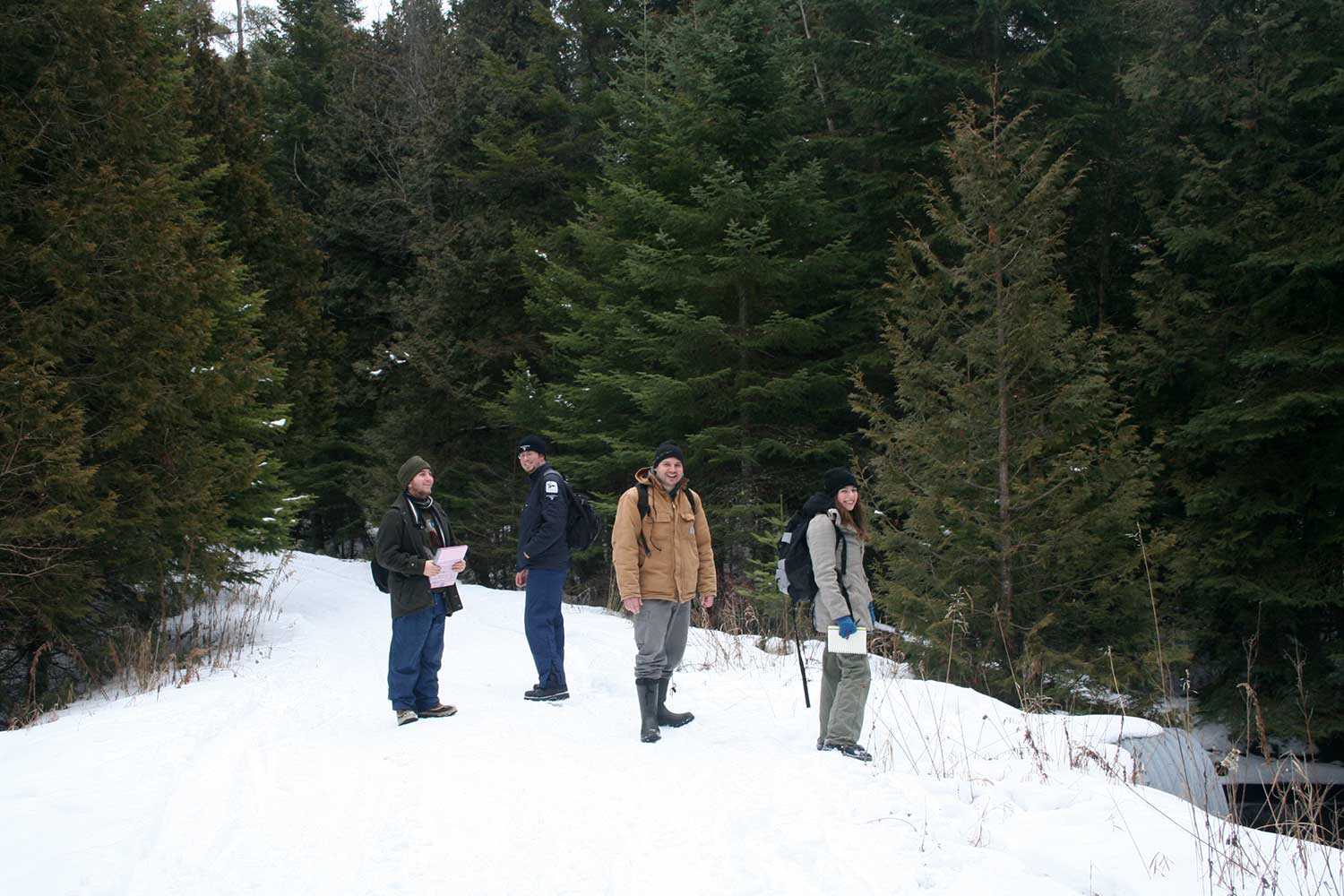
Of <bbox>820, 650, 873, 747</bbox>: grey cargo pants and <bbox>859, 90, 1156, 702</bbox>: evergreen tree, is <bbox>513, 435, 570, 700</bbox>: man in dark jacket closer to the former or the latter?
<bbox>820, 650, 873, 747</bbox>: grey cargo pants

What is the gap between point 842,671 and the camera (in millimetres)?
5547

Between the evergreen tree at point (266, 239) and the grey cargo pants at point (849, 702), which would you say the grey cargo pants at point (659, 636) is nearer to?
the grey cargo pants at point (849, 702)

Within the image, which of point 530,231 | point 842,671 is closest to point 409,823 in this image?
point 842,671

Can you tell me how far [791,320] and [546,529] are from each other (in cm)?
812

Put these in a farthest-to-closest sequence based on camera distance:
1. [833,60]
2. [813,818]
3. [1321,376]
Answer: [833,60] → [1321,376] → [813,818]

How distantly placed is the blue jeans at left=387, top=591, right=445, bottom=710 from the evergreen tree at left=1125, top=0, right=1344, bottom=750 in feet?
30.7

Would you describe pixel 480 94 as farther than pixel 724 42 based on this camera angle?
Yes

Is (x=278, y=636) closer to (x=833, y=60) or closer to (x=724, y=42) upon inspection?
(x=724, y=42)

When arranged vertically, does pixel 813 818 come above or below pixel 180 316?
below

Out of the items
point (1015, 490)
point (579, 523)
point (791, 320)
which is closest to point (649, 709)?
point (579, 523)

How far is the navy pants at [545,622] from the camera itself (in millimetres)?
7184

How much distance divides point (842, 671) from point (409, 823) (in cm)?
270

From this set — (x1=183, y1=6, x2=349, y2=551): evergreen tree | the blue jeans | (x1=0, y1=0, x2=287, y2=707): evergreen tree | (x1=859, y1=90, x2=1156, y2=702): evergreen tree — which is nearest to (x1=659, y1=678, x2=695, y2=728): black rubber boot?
the blue jeans

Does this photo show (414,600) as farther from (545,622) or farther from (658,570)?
(658,570)
